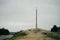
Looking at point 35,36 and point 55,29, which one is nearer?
point 35,36

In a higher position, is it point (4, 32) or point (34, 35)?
point (34, 35)

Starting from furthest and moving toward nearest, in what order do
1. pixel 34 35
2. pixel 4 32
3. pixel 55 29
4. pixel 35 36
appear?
pixel 4 32, pixel 55 29, pixel 34 35, pixel 35 36

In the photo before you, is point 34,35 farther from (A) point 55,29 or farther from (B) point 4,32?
(B) point 4,32

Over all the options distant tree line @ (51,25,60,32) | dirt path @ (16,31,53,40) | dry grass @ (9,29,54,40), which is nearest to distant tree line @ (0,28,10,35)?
dry grass @ (9,29,54,40)

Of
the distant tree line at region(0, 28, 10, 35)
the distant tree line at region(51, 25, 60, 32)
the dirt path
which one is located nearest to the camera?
the dirt path

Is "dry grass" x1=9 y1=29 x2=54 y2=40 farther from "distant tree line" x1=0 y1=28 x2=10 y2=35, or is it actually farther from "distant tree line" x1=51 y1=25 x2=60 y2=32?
"distant tree line" x1=0 y1=28 x2=10 y2=35

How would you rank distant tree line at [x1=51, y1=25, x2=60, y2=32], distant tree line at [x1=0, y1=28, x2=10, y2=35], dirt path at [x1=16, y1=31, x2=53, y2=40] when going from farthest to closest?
distant tree line at [x1=0, y1=28, x2=10, y2=35], distant tree line at [x1=51, y1=25, x2=60, y2=32], dirt path at [x1=16, y1=31, x2=53, y2=40]

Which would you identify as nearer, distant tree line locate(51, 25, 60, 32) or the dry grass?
the dry grass

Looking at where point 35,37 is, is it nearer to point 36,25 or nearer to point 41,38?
point 41,38

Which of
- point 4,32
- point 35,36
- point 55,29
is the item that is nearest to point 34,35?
point 35,36

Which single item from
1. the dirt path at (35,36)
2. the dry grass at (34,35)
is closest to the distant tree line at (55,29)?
the dry grass at (34,35)

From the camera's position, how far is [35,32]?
18.8 meters

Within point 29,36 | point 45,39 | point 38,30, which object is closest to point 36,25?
point 38,30

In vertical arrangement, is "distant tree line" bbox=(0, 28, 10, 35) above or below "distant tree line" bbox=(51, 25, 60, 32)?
below
